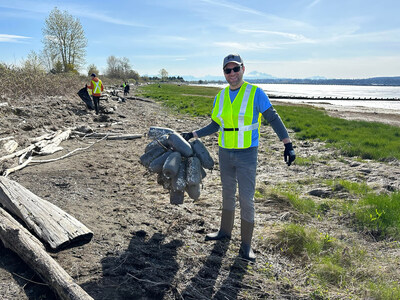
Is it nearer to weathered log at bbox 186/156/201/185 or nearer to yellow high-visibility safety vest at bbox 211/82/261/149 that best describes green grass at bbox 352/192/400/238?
yellow high-visibility safety vest at bbox 211/82/261/149

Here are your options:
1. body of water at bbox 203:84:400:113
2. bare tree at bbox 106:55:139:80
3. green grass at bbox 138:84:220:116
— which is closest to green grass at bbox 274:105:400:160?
green grass at bbox 138:84:220:116

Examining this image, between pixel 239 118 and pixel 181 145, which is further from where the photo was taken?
pixel 181 145

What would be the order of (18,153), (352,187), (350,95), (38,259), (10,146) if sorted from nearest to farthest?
(38,259) < (352,187) < (18,153) < (10,146) < (350,95)

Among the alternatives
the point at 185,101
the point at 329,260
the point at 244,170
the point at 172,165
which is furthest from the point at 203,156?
the point at 185,101

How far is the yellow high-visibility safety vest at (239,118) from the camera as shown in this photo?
10.9 ft

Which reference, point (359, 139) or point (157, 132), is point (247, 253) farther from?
point (359, 139)

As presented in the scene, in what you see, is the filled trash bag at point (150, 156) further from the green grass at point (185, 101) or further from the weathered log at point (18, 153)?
the green grass at point (185, 101)

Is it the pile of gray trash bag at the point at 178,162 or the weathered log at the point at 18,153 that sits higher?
the pile of gray trash bag at the point at 178,162

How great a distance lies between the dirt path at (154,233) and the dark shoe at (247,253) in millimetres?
91

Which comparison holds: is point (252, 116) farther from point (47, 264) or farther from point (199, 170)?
point (47, 264)

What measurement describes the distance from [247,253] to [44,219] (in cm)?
261

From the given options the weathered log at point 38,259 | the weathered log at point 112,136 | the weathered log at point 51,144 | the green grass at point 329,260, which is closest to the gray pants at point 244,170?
the green grass at point 329,260

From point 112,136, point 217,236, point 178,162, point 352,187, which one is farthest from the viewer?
point 112,136

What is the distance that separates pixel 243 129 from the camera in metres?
3.37
